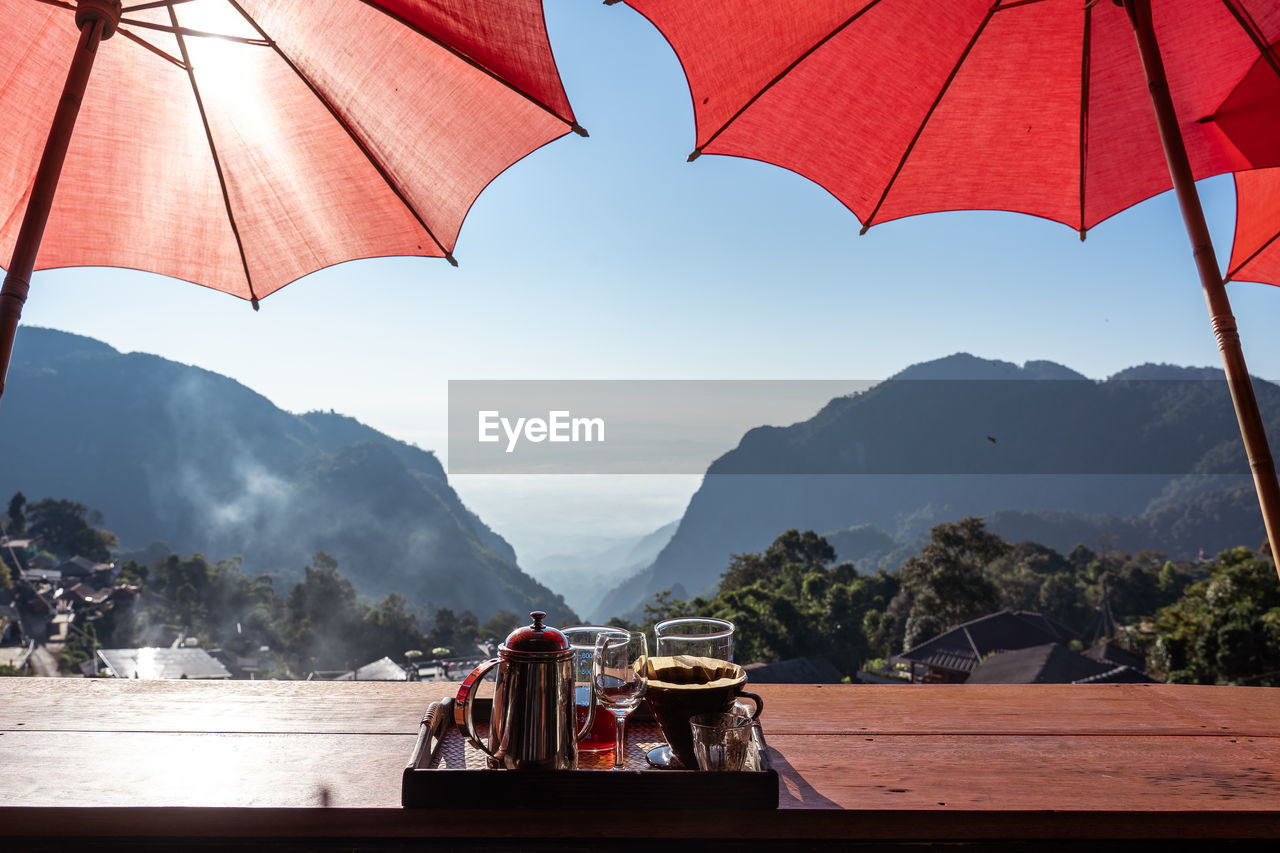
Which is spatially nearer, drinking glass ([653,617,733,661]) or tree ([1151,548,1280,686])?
drinking glass ([653,617,733,661])

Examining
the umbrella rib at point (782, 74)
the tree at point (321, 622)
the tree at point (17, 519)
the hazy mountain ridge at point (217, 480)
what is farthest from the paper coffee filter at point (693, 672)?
the hazy mountain ridge at point (217, 480)

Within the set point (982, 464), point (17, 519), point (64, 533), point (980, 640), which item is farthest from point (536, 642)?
point (982, 464)

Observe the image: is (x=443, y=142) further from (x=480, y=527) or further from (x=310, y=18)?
(x=480, y=527)

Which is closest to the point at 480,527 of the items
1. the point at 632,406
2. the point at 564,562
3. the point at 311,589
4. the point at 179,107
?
the point at 564,562

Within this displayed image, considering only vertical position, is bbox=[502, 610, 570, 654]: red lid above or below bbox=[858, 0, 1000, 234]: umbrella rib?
below

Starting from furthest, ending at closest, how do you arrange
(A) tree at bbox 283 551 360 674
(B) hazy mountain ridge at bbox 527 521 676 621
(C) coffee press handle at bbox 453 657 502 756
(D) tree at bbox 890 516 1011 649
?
(B) hazy mountain ridge at bbox 527 521 676 621, (A) tree at bbox 283 551 360 674, (D) tree at bbox 890 516 1011 649, (C) coffee press handle at bbox 453 657 502 756

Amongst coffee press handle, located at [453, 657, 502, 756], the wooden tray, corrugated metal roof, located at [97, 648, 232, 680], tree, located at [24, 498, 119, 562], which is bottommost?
corrugated metal roof, located at [97, 648, 232, 680]

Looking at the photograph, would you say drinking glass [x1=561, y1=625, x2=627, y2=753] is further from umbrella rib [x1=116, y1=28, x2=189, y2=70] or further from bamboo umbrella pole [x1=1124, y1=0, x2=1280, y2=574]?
umbrella rib [x1=116, y1=28, x2=189, y2=70]

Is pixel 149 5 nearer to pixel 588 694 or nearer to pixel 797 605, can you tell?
pixel 588 694

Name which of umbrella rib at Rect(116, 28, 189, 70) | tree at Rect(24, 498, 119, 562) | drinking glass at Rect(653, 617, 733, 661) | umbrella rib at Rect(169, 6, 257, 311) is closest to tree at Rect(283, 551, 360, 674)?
tree at Rect(24, 498, 119, 562)
